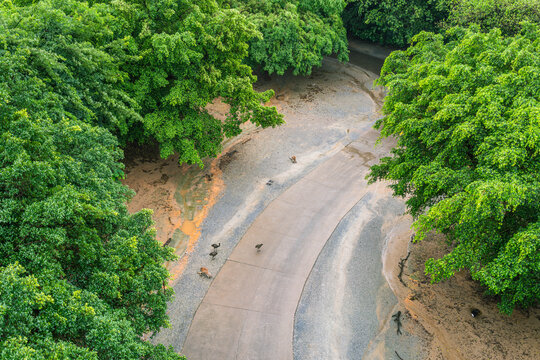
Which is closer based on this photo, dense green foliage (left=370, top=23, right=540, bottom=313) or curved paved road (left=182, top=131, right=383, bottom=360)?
dense green foliage (left=370, top=23, right=540, bottom=313)

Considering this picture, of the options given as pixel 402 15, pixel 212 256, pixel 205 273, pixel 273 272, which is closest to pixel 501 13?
pixel 402 15

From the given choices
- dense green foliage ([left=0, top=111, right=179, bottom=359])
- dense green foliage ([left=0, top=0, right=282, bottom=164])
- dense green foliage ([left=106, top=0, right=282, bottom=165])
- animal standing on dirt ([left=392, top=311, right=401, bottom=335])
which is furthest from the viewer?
dense green foliage ([left=106, top=0, right=282, bottom=165])

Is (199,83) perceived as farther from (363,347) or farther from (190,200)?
(363,347)

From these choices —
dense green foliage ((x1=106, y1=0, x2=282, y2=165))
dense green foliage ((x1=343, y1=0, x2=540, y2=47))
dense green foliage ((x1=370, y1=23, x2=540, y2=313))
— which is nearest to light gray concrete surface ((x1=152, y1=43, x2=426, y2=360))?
dense green foliage ((x1=106, y1=0, x2=282, y2=165))

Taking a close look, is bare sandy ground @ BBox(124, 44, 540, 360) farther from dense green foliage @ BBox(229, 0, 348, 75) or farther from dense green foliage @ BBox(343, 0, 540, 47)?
dense green foliage @ BBox(343, 0, 540, 47)

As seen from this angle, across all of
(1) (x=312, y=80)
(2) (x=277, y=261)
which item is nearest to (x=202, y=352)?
(2) (x=277, y=261)

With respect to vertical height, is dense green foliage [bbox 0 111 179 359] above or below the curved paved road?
above

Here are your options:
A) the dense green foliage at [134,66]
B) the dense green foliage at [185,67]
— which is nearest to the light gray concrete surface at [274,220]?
the dense green foliage at [134,66]

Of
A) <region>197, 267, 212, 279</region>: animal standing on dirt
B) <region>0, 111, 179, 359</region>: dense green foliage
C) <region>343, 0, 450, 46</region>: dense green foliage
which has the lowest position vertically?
<region>197, 267, 212, 279</region>: animal standing on dirt
